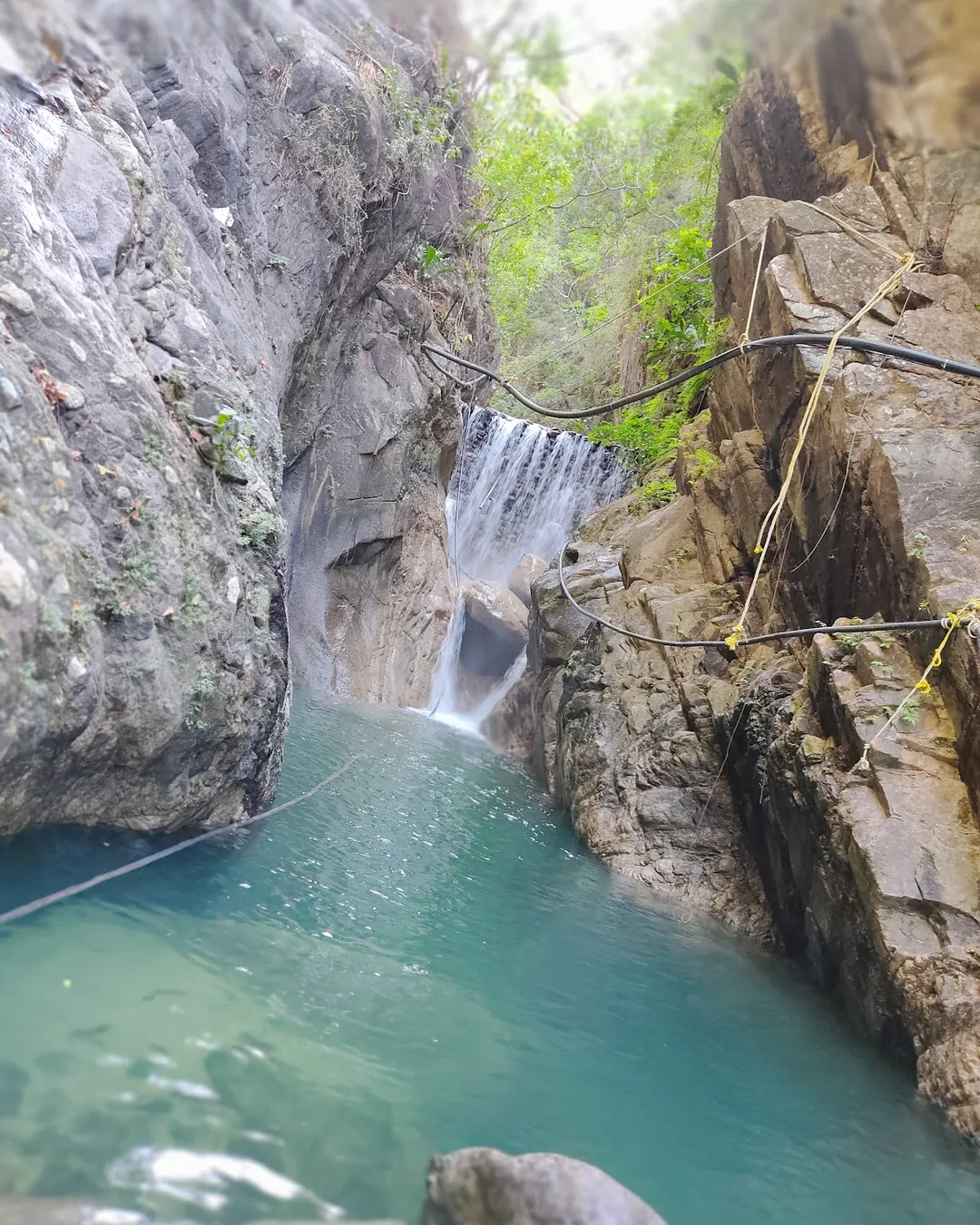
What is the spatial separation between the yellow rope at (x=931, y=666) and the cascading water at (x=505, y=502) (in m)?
10.8

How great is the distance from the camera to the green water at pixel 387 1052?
112 inches

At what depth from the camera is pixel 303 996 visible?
425cm

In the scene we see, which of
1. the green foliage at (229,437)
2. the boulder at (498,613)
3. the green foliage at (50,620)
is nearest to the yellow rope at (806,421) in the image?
the green foliage at (229,437)

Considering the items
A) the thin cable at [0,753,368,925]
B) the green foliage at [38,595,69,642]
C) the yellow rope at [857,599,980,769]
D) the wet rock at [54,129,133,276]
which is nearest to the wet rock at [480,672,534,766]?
the thin cable at [0,753,368,925]

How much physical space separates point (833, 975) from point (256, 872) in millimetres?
4588

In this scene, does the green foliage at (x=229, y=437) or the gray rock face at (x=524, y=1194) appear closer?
the gray rock face at (x=524, y=1194)

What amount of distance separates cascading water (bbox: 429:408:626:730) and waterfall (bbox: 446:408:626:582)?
0.07 feet

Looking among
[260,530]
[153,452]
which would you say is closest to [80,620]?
[153,452]

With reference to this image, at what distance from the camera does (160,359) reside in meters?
5.58

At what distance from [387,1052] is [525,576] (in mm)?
14638

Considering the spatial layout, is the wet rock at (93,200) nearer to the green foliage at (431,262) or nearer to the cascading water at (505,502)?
the green foliage at (431,262)

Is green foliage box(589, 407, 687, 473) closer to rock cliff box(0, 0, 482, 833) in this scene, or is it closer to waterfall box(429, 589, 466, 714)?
waterfall box(429, 589, 466, 714)

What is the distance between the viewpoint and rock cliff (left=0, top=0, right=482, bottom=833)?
146 inches

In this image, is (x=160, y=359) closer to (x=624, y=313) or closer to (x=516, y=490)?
(x=516, y=490)
